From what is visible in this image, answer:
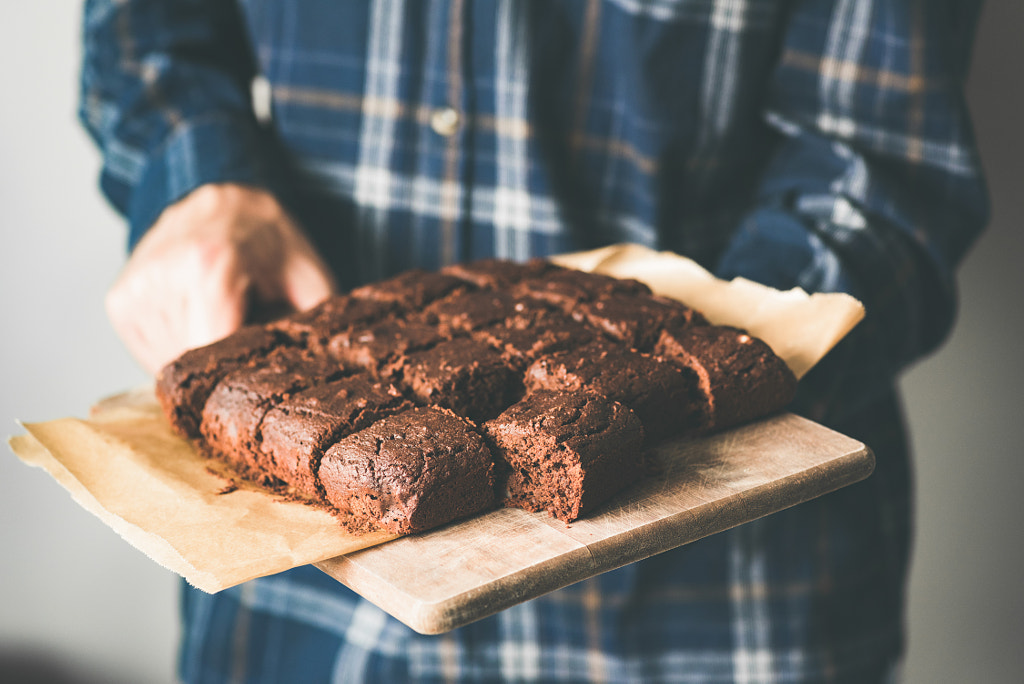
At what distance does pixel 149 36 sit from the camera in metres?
1.76

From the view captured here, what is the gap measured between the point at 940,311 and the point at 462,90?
0.97 meters

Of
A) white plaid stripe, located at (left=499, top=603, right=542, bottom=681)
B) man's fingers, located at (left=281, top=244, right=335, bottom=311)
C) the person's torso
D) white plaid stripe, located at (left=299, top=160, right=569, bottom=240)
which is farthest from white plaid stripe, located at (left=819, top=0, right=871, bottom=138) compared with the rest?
white plaid stripe, located at (left=499, top=603, right=542, bottom=681)

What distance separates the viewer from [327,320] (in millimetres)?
1289

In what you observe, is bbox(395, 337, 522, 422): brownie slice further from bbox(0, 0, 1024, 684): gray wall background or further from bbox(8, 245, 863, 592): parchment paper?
bbox(0, 0, 1024, 684): gray wall background

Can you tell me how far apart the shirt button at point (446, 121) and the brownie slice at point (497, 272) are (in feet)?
1.02

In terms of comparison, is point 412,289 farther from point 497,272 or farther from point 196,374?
point 196,374

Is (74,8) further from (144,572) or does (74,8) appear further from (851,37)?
(851,37)

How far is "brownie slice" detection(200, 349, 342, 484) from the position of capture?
1.10 meters

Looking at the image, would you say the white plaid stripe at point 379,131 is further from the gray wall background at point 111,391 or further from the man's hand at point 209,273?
the gray wall background at point 111,391

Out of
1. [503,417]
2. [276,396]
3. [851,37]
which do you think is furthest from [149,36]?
[851,37]

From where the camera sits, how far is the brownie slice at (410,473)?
94cm

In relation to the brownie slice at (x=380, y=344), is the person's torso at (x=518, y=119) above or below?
above

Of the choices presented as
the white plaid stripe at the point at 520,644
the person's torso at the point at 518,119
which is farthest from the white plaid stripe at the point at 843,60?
the white plaid stripe at the point at 520,644

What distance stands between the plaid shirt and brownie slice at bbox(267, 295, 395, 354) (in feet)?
1.36
